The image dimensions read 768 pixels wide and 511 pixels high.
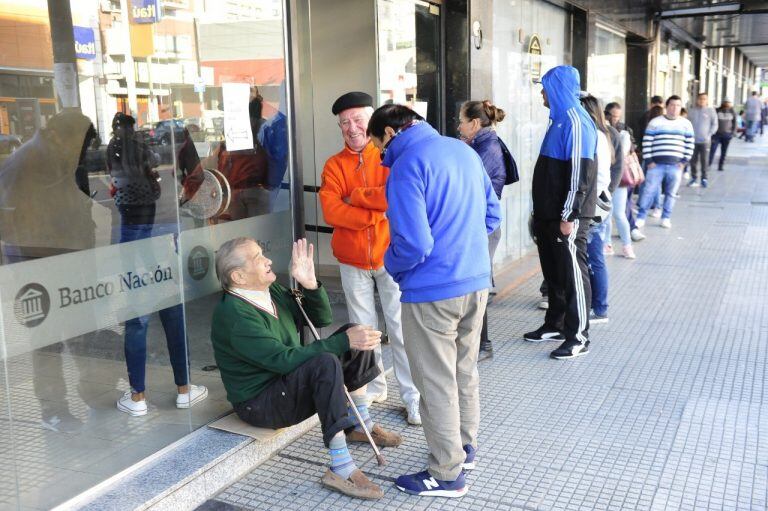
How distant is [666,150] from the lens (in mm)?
9719

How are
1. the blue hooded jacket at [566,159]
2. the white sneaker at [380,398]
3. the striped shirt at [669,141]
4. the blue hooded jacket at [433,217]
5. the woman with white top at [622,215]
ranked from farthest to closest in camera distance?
the striped shirt at [669,141] → the woman with white top at [622,215] → the blue hooded jacket at [566,159] → the white sneaker at [380,398] → the blue hooded jacket at [433,217]

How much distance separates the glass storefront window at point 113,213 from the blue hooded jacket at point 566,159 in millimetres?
1905

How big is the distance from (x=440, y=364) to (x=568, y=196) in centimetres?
208

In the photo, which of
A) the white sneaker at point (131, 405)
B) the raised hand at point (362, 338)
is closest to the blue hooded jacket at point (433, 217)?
the raised hand at point (362, 338)

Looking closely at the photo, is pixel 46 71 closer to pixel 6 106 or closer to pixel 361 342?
pixel 6 106

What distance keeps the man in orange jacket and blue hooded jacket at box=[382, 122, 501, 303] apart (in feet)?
2.06

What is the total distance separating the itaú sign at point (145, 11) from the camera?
351 centimetres

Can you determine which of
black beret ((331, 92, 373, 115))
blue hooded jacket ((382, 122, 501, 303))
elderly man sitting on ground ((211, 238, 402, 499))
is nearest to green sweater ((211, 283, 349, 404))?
elderly man sitting on ground ((211, 238, 402, 499))

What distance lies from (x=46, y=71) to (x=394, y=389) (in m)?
2.60

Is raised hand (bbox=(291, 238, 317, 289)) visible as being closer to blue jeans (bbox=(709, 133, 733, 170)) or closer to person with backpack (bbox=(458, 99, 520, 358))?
person with backpack (bbox=(458, 99, 520, 358))

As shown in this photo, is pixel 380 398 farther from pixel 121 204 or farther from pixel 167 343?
pixel 121 204

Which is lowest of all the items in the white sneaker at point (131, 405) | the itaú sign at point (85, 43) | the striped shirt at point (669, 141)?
the white sneaker at point (131, 405)

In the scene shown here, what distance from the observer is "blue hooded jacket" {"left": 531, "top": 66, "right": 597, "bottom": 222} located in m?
4.96

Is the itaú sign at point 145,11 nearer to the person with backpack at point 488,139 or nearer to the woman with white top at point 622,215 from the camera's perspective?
the person with backpack at point 488,139
